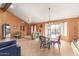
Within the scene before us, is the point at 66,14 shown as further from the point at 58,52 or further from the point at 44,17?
the point at 58,52

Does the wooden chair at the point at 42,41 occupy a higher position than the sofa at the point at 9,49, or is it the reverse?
the wooden chair at the point at 42,41

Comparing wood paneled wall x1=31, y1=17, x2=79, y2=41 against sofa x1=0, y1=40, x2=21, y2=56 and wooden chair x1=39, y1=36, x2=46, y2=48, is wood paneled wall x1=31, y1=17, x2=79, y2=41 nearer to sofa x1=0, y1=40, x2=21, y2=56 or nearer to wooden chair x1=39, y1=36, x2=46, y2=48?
wooden chair x1=39, y1=36, x2=46, y2=48

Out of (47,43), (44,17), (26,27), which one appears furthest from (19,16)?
(47,43)

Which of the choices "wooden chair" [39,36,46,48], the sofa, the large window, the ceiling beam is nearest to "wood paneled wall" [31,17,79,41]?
the large window

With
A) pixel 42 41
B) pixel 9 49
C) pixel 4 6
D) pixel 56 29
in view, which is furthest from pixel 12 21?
pixel 56 29

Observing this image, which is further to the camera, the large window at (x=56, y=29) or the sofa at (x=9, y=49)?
the large window at (x=56, y=29)

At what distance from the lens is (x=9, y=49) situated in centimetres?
323

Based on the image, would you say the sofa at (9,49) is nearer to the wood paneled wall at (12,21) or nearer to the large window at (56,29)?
the wood paneled wall at (12,21)

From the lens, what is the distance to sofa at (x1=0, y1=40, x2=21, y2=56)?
3.20 metres

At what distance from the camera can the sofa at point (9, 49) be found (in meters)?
3.20

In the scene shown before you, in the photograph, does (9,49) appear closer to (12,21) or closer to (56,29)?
(12,21)

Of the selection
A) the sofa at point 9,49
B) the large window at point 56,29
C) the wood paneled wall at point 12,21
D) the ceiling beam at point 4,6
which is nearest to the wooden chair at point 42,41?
the large window at point 56,29

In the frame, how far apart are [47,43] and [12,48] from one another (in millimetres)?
740

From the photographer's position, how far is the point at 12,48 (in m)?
3.26
